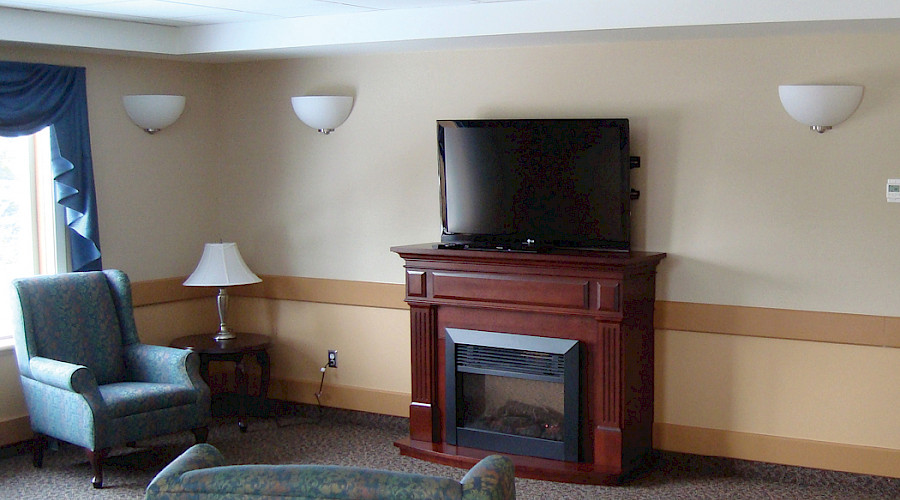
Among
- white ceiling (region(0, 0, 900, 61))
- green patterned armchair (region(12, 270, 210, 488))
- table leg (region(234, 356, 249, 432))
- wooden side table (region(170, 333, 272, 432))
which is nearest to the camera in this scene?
white ceiling (region(0, 0, 900, 61))

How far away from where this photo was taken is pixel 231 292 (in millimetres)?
5633

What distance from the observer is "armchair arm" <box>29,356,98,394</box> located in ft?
13.2

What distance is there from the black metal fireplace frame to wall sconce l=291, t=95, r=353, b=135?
1.34 m

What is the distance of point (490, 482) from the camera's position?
1.86 meters

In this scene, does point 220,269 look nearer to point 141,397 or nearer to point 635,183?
point 141,397

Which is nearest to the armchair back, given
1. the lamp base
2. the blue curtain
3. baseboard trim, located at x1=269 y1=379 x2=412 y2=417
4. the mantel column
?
the blue curtain

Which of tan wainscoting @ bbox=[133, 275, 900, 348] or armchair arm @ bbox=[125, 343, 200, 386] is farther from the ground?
tan wainscoting @ bbox=[133, 275, 900, 348]

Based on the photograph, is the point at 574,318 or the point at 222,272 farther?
the point at 222,272

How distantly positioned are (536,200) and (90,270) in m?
2.33

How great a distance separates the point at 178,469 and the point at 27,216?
128 inches

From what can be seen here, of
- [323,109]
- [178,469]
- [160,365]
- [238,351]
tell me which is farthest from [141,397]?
[178,469]

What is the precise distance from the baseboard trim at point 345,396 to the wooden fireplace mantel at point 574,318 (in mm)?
447

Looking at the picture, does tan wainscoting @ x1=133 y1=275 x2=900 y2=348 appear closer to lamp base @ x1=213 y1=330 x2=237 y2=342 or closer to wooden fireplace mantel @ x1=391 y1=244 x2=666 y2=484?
wooden fireplace mantel @ x1=391 y1=244 x2=666 y2=484

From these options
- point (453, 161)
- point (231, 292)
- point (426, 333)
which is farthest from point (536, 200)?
point (231, 292)
